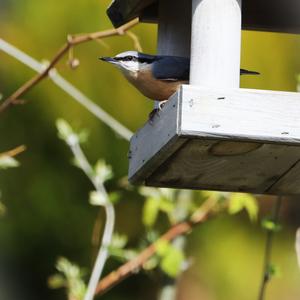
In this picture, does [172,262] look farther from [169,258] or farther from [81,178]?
[81,178]

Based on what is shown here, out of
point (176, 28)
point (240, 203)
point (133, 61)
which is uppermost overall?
point (176, 28)

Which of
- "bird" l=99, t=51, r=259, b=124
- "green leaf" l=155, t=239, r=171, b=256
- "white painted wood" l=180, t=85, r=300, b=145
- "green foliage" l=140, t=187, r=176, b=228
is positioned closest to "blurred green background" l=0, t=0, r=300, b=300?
"green foliage" l=140, t=187, r=176, b=228

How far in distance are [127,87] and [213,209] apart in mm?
1141

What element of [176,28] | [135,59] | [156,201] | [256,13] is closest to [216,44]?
[135,59]

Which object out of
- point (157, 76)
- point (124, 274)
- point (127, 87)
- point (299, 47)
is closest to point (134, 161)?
point (157, 76)

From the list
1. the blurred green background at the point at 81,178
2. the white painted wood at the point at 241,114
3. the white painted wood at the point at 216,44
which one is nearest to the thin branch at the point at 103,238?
the blurred green background at the point at 81,178

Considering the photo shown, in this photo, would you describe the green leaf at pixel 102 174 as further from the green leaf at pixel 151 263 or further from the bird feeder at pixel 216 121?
the bird feeder at pixel 216 121

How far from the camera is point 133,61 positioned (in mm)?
3273

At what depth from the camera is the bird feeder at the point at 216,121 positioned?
258 cm

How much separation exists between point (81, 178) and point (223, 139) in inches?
98.8

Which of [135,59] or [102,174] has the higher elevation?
[135,59]

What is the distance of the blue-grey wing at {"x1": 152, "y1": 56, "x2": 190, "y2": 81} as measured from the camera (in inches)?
119

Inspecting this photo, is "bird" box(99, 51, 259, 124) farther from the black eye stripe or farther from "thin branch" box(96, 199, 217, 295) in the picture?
"thin branch" box(96, 199, 217, 295)

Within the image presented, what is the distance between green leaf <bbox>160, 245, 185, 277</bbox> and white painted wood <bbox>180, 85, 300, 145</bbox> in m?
1.42
